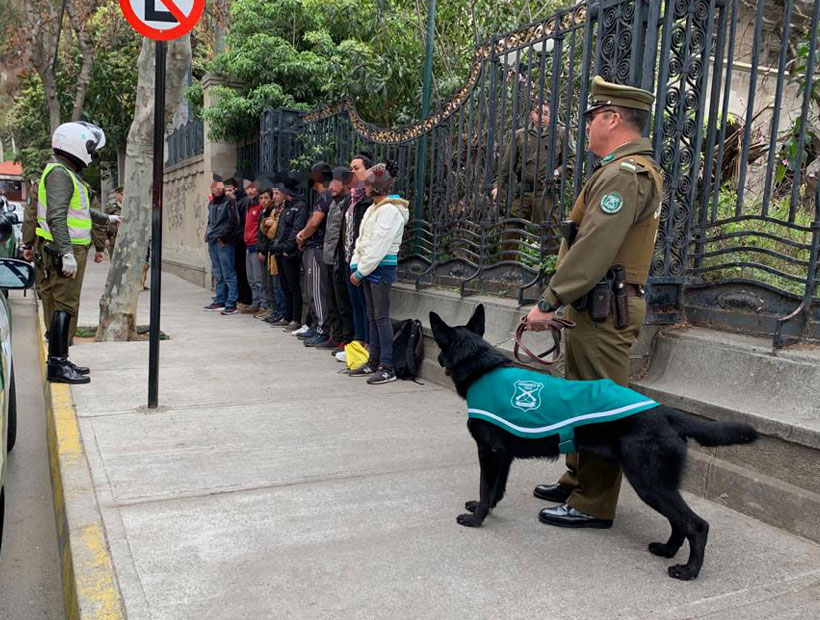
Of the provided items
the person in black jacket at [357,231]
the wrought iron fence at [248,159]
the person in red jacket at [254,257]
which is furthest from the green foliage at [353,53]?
A: the person in black jacket at [357,231]

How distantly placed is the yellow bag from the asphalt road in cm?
268

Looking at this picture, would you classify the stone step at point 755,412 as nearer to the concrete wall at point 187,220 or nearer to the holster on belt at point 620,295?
the holster on belt at point 620,295

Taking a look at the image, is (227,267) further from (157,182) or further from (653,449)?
(653,449)

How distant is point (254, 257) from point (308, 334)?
2.39 m

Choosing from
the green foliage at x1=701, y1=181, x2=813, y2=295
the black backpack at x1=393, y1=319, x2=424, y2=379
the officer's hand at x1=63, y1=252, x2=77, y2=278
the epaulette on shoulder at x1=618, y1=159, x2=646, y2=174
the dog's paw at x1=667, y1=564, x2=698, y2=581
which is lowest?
the dog's paw at x1=667, y1=564, x2=698, y2=581

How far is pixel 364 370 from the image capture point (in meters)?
6.73

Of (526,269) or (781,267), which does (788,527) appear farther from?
(526,269)

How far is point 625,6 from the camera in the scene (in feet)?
15.1

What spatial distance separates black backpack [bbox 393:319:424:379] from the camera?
6.55m

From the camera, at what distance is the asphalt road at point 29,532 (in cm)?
323

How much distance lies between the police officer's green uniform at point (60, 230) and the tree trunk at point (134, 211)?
185 centimetres

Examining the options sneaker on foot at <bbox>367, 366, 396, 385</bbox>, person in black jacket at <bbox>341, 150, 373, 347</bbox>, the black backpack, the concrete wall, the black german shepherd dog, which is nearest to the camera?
the black german shepherd dog

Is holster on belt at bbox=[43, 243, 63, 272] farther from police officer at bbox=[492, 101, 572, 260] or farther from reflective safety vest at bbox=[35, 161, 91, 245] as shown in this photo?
police officer at bbox=[492, 101, 572, 260]

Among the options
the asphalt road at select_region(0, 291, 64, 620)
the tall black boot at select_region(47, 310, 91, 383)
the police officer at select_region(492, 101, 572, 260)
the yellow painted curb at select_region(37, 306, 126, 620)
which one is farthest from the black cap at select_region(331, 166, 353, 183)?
the yellow painted curb at select_region(37, 306, 126, 620)
